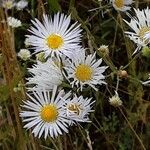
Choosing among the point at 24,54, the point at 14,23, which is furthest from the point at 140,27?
the point at 14,23

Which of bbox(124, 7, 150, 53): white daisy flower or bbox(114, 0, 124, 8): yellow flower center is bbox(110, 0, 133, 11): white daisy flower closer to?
bbox(114, 0, 124, 8): yellow flower center

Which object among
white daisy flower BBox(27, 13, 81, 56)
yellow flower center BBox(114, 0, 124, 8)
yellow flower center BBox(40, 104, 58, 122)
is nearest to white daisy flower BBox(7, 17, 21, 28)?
yellow flower center BBox(114, 0, 124, 8)

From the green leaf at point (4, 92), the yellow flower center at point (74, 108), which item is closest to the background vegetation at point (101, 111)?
the green leaf at point (4, 92)

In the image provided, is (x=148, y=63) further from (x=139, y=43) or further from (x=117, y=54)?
(x=139, y=43)

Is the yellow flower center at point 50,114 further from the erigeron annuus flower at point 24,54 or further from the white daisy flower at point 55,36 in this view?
the erigeron annuus flower at point 24,54

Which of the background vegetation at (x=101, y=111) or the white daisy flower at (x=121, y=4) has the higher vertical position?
the white daisy flower at (x=121, y=4)

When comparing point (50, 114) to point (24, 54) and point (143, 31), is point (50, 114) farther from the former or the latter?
point (24, 54)

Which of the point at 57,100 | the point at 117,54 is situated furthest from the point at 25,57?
the point at 57,100
